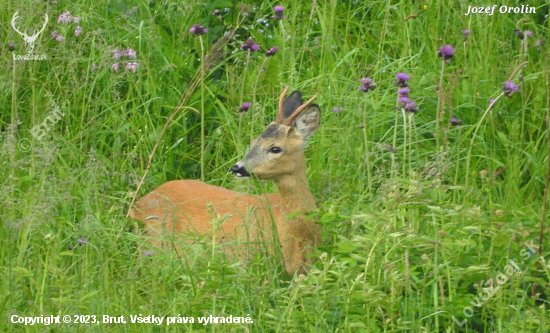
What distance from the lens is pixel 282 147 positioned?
4551 mm

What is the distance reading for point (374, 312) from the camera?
3.24 meters

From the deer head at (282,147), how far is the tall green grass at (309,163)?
0.58ft

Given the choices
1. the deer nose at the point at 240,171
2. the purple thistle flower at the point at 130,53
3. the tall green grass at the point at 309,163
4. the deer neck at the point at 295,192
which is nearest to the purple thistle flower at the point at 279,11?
the tall green grass at the point at 309,163

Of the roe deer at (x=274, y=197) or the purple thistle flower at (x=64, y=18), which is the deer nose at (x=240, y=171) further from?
the purple thistle flower at (x=64, y=18)

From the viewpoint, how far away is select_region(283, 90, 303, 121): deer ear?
15.8 feet

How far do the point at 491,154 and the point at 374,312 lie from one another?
1867 mm

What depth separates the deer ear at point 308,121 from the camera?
468cm

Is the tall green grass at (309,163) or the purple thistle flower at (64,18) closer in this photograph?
the tall green grass at (309,163)

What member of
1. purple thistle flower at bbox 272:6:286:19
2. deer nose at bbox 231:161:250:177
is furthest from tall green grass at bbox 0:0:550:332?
deer nose at bbox 231:161:250:177

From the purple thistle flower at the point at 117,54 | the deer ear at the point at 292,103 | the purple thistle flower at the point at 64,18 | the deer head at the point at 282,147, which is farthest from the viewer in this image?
the purple thistle flower at the point at 64,18

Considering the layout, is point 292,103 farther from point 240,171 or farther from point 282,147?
point 240,171

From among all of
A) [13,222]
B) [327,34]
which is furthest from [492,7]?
[13,222]

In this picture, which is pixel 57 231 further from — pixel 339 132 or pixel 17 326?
pixel 339 132

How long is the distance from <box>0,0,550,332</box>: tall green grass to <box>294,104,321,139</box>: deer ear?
21 cm
